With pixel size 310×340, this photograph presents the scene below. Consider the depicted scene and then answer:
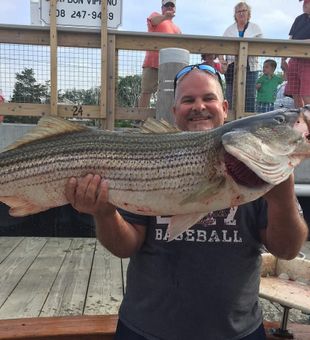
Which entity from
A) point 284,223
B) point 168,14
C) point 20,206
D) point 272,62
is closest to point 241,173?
point 284,223

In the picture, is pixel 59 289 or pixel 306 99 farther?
pixel 306 99

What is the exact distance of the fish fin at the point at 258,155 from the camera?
5.77 ft

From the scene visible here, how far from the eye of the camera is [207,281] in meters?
2.10

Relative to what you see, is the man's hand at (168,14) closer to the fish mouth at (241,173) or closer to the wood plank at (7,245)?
the wood plank at (7,245)

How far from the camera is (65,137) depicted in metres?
2.20

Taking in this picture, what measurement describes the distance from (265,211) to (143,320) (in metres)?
0.77

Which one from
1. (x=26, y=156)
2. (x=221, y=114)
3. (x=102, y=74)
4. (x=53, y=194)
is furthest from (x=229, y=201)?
(x=102, y=74)

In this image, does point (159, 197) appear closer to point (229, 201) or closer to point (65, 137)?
point (229, 201)

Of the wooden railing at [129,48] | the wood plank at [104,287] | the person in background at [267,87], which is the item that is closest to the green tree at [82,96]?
the wooden railing at [129,48]

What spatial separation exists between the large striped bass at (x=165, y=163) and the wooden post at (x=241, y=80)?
15.3 feet

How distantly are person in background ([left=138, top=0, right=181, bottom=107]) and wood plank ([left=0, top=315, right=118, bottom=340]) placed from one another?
4168 mm

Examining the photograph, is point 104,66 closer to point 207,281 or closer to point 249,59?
point 249,59

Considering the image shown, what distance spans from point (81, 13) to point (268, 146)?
5449mm

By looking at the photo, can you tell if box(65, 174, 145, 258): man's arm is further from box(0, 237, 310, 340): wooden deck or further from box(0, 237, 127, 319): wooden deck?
box(0, 237, 127, 319): wooden deck
